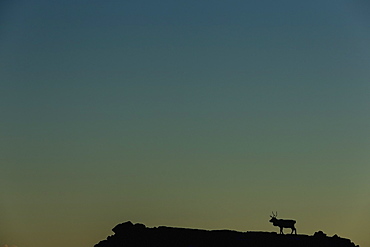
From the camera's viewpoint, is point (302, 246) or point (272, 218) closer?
point (302, 246)

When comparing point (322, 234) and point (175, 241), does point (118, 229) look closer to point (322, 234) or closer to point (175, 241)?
point (175, 241)

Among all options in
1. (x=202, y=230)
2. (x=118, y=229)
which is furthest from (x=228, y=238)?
(x=118, y=229)

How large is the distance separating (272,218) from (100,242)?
23391 millimetres

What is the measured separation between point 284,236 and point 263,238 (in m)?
2.93

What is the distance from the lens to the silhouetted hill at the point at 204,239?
168625 millimetres

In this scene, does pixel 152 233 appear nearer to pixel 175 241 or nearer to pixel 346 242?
pixel 175 241

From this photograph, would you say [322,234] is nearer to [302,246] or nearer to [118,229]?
[302,246]

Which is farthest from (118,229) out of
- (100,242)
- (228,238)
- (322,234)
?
(322,234)

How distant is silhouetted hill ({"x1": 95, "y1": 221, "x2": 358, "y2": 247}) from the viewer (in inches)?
6639

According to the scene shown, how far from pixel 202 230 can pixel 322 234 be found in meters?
15.6

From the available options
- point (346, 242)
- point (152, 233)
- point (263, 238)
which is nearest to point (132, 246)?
point (152, 233)

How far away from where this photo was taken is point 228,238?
169625 mm

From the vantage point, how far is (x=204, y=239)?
169500 mm

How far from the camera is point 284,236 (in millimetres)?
170750
